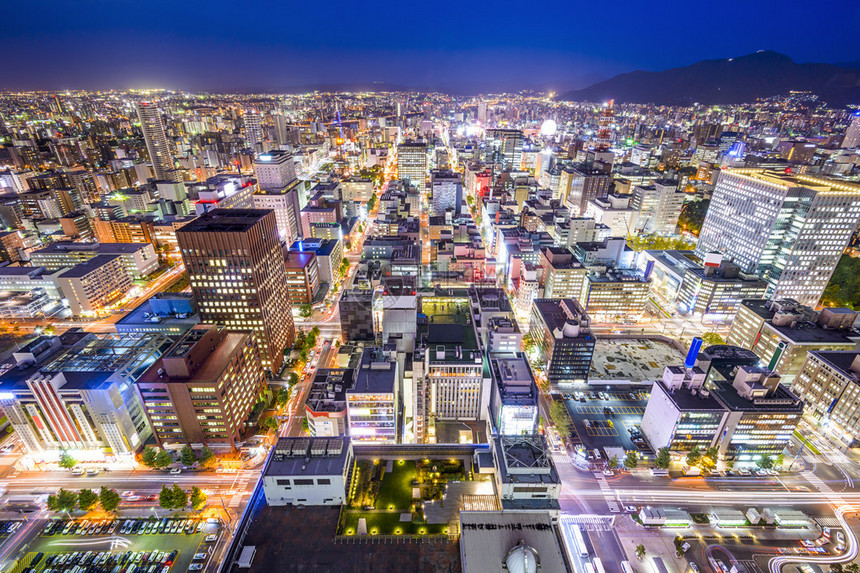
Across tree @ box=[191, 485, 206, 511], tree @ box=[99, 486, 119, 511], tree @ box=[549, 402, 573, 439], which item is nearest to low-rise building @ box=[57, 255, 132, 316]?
tree @ box=[99, 486, 119, 511]

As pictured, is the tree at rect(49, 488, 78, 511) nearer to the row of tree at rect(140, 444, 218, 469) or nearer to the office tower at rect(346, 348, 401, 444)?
the row of tree at rect(140, 444, 218, 469)

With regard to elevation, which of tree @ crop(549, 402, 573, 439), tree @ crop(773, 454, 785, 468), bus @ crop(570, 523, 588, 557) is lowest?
tree @ crop(549, 402, 573, 439)

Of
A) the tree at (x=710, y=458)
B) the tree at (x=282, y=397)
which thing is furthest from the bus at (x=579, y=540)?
the tree at (x=282, y=397)

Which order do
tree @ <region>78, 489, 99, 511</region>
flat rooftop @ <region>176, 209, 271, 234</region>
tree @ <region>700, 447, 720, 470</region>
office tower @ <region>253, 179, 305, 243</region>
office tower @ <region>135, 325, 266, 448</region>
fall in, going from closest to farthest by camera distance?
tree @ <region>78, 489, 99, 511</region> < office tower @ <region>135, 325, 266, 448</region> < tree @ <region>700, 447, 720, 470</region> < flat rooftop @ <region>176, 209, 271, 234</region> < office tower @ <region>253, 179, 305, 243</region>

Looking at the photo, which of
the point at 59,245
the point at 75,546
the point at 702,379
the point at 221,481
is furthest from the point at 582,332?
the point at 59,245

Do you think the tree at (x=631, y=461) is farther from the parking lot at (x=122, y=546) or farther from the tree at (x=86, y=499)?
the tree at (x=86, y=499)

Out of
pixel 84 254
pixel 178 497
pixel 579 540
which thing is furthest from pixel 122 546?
pixel 84 254

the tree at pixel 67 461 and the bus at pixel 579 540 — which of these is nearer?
the bus at pixel 579 540
